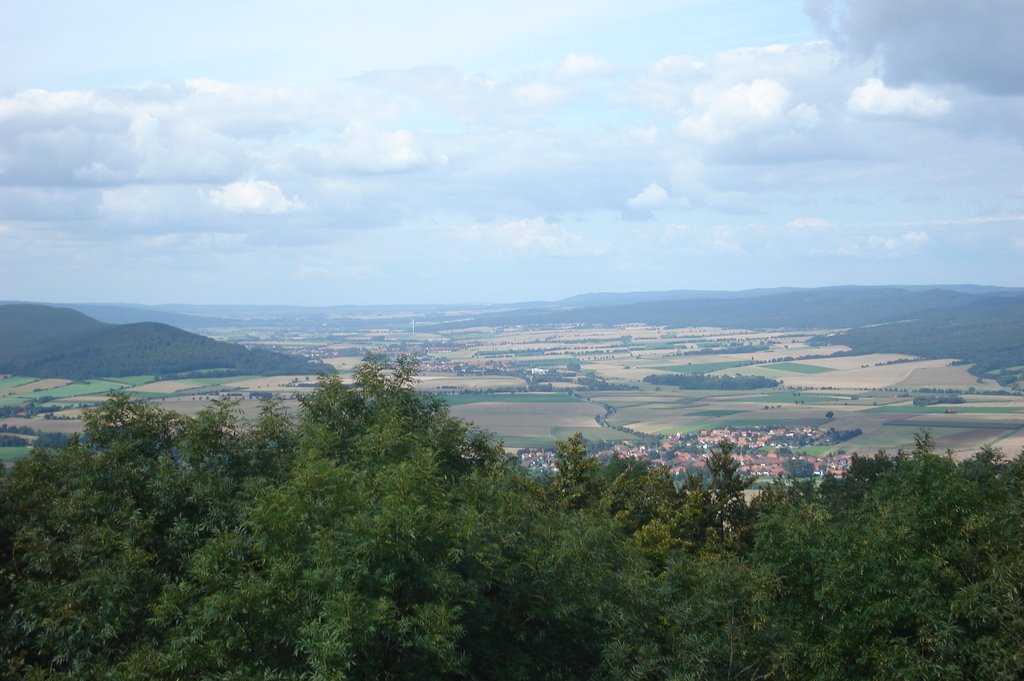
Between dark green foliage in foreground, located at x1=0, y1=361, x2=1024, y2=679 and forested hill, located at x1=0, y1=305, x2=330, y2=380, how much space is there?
261 ft

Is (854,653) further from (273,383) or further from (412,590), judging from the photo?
(273,383)

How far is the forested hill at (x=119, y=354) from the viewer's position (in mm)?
95062

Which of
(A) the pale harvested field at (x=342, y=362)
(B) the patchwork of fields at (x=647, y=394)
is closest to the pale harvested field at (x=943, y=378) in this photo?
(B) the patchwork of fields at (x=647, y=394)

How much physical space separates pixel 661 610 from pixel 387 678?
21.6ft

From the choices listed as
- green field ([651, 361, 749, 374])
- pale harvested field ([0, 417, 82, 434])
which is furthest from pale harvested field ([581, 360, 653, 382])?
pale harvested field ([0, 417, 82, 434])

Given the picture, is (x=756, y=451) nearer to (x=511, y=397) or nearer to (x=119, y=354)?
(x=511, y=397)

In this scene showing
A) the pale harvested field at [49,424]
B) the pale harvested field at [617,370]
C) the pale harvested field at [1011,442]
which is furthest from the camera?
the pale harvested field at [617,370]

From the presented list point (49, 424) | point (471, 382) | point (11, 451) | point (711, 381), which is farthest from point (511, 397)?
point (11, 451)

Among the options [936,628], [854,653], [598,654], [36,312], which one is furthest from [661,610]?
[36,312]

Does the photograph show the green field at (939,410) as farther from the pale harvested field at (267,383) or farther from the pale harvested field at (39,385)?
the pale harvested field at (39,385)

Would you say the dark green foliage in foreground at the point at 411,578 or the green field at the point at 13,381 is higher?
the dark green foliage in foreground at the point at 411,578

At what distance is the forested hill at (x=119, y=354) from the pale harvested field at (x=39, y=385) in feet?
10.9

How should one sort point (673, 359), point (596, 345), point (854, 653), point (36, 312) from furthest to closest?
point (596, 345)
point (673, 359)
point (36, 312)
point (854, 653)

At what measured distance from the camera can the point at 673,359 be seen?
495ft
